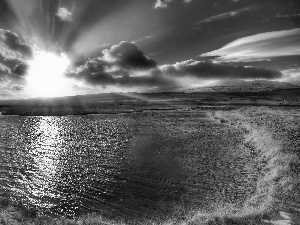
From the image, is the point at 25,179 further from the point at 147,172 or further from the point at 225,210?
the point at 225,210

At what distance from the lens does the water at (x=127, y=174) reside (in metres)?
17.2

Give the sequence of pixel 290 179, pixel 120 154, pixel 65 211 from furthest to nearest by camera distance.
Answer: pixel 120 154 < pixel 290 179 < pixel 65 211

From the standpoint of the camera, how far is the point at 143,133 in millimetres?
41219

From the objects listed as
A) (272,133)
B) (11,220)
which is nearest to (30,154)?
(11,220)

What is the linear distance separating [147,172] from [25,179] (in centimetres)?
1057

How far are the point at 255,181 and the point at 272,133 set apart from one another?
47.8 feet

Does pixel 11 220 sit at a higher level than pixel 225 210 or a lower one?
higher

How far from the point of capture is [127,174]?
888 inches

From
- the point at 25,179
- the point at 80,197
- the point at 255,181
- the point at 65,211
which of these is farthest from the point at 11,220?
the point at 255,181

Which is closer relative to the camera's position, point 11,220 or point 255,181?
point 11,220

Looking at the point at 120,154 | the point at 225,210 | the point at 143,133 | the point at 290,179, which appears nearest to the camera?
the point at 225,210

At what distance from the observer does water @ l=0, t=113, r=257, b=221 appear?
17203mm

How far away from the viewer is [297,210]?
14.1 meters

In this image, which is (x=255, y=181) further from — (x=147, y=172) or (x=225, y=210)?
(x=147, y=172)
